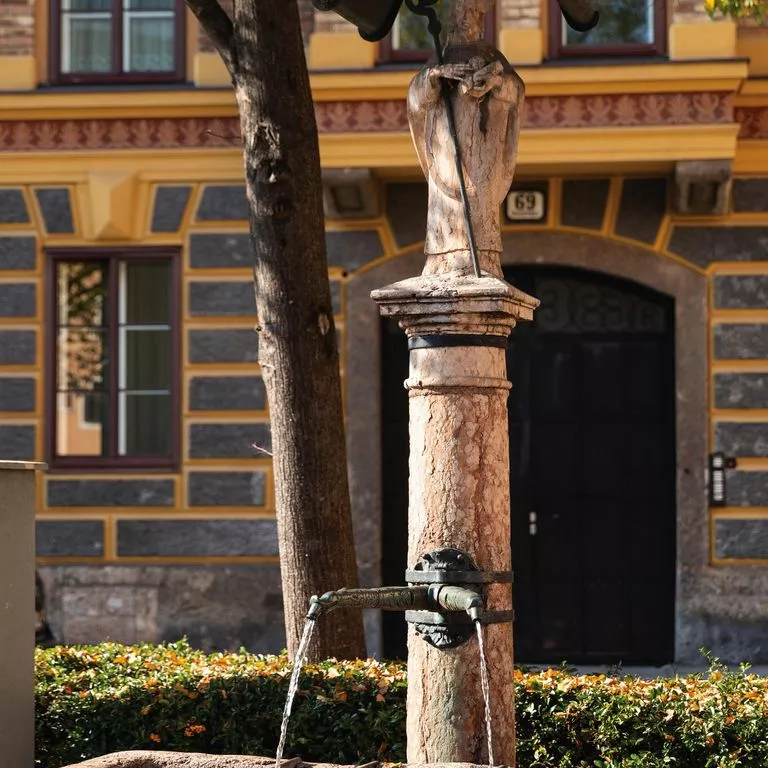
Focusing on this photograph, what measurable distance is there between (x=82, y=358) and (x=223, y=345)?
1.23 metres

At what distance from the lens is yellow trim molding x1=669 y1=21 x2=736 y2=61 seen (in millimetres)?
12086

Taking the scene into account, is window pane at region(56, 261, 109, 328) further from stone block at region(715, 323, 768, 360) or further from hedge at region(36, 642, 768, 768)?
hedge at region(36, 642, 768, 768)

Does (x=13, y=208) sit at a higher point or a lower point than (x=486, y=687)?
higher

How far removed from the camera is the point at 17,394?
13.2 meters

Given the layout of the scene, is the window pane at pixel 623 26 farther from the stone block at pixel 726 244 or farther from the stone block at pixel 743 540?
the stone block at pixel 743 540

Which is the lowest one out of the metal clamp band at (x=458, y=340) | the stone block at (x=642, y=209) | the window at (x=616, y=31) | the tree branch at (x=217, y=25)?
the metal clamp band at (x=458, y=340)

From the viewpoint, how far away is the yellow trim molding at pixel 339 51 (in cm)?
1244

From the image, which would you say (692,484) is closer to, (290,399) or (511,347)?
(511,347)

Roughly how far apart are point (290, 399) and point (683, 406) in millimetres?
5317

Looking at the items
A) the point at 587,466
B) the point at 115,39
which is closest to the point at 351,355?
the point at 587,466

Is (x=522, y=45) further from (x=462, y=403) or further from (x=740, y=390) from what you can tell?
(x=462, y=403)

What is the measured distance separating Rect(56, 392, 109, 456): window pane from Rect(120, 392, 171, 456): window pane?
173 mm

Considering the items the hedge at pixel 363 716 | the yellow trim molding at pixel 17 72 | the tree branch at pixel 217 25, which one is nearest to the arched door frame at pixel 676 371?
the yellow trim molding at pixel 17 72

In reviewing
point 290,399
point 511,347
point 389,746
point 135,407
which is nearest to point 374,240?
point 511,347
